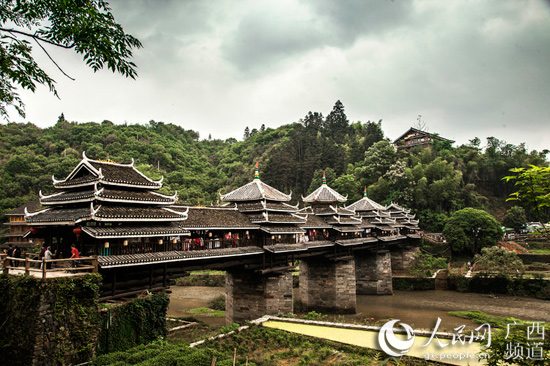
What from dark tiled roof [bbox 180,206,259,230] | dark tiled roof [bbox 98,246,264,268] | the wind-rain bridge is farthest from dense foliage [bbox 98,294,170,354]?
dark tiled roof [bbox 180,206,259,230]

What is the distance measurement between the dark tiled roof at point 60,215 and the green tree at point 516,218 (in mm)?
61406

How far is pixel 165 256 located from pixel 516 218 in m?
58.8

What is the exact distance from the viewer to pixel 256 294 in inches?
861

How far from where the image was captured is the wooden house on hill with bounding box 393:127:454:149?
72500 mm

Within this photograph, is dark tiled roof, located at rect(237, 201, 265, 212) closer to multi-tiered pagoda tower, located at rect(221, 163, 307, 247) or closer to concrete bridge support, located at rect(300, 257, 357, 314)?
multi-tiered pagoda tower, located at rect(221, 163, 307, 247)

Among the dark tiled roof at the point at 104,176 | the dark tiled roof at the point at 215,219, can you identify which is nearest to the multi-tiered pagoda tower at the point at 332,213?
the dark tiled roof at the point at 215,219

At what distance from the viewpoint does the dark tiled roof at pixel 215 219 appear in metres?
18.0

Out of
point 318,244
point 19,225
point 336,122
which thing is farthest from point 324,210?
point 336,122

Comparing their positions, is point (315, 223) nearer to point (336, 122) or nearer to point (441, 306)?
point (441, 306)

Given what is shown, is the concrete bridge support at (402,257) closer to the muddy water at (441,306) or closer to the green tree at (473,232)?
the green tree at (473,232)

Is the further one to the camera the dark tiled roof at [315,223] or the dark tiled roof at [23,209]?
the dark tiled roof at [23,209]

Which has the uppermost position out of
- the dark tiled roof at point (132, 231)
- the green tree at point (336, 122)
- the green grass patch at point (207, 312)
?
the green tree at point (336, 122)

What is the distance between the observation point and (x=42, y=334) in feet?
35.0

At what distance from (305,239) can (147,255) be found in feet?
49.2
